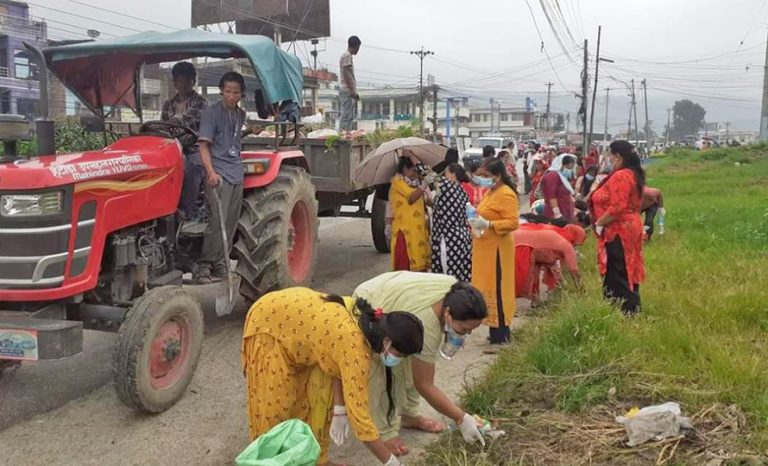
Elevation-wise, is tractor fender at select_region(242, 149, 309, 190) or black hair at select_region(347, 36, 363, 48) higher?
black hair at select_region(347, 36, 363, 48)

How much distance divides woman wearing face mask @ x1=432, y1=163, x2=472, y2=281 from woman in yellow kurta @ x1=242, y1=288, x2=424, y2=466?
317cm

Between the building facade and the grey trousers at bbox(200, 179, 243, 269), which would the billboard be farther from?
the grey trousers at bbox(200, 179, 243, 269)

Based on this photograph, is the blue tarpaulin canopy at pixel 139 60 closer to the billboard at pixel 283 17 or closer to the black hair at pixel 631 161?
the black hair at pixel 631 161

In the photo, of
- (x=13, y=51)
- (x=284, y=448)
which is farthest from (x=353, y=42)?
(x=13, y=51)

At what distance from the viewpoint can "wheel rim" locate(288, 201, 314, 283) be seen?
6352 millimetres

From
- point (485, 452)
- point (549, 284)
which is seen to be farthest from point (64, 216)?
point (549, 284)

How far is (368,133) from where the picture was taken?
8.34 metres

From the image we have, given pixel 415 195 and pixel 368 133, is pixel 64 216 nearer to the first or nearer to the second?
pixel 415 195

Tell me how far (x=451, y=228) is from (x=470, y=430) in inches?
128

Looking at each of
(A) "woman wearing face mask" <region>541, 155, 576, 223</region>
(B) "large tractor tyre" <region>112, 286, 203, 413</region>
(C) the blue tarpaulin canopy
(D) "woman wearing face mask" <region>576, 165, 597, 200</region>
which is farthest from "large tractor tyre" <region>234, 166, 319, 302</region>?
(D) "woman wearing face mask" <region>576, 165, 597, 200</region>

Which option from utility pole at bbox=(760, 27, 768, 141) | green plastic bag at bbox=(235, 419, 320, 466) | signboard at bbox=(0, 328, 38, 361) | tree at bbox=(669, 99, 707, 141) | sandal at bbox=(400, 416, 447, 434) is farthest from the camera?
tree at bbox=(669, 99, 707, 141)

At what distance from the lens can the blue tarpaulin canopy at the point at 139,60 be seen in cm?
527

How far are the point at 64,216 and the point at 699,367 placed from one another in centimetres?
384

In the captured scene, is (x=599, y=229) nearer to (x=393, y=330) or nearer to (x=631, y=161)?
(x=631, y=161)
